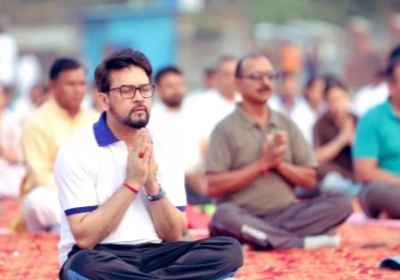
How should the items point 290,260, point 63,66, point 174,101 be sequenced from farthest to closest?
point 174,101
point 63,66
point 290,260

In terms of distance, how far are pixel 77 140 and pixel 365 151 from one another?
12.1ft

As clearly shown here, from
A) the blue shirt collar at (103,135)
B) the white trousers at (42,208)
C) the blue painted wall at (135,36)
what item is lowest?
the white trousers at (42,208)

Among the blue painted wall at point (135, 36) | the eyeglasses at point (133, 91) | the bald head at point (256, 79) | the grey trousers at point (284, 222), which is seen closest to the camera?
the eyeglasses at point (133, 91)

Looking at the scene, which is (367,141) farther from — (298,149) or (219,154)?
(219,154)

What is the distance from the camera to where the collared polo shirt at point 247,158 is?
7.85 m

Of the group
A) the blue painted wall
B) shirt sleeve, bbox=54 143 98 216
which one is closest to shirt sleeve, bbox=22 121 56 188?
shirt sleeve, bbox=54 143 98 216

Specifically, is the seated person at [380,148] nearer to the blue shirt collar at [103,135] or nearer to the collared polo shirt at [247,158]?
the collared polo shirt at [247,158]

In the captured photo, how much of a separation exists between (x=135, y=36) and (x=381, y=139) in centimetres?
1419

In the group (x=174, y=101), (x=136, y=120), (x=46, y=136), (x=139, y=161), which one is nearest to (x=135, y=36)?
(x=174, y=101)

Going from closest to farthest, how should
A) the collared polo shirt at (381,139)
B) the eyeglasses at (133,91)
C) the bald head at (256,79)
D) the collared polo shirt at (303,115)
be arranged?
1. the eyeglasses at (133,91)
2. the bald head at (256,79)
3. the collared polo shirt at (381,139)
4. the collared polo shirt at (303,115)

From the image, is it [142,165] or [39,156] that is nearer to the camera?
[142,165]

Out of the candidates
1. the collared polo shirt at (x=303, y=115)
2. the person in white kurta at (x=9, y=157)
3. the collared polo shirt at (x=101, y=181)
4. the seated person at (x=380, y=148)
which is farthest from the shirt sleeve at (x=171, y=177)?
the collared polo shirt at (x=303, y=115)

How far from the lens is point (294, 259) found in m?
7.25

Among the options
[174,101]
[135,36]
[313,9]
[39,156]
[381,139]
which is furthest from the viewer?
[313,9]
